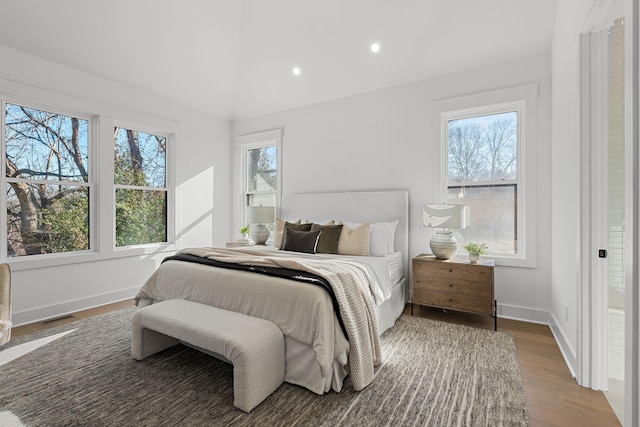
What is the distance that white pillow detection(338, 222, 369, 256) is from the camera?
11.3ft

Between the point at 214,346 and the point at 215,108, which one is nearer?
the point at 214,346

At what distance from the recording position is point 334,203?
14.2 feet

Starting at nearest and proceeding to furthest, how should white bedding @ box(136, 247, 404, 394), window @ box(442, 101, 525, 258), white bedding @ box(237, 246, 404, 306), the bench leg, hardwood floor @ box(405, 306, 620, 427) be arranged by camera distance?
hardwood floor @ box(405, 306, 620, 427) < white bedding @ box(136, 247, 404, 394) < the bench leg < white bedding @ box(237, 246, 404, 306) < window @ box(442, 101, 525, 258)

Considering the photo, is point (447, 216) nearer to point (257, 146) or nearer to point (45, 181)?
point (257, 146)

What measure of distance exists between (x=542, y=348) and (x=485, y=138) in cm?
217

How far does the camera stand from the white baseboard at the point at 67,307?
10.6 feet

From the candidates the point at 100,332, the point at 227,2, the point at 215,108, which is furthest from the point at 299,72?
the point at 100,332

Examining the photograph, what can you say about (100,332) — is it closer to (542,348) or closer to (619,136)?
(542,348)

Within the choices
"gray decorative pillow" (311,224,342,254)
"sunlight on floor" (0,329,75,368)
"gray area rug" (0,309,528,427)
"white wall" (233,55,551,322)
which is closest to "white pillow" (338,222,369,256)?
"gray decorative pillow" (311,224,342,254)

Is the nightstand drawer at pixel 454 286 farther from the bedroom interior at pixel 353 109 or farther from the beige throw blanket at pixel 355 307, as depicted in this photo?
the beige throw blanket at pixel 355 307

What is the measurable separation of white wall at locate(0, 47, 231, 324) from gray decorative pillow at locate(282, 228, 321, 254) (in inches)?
80.5

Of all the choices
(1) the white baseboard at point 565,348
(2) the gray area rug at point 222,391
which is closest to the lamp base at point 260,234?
(2) the gray area rug at point 222,391

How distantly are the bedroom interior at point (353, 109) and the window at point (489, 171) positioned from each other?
98 mm

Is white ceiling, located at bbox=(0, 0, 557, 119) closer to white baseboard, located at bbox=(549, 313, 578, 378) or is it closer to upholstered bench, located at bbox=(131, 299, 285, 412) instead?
white baseboard, located at bbox=(549, 313, 578, 378)
